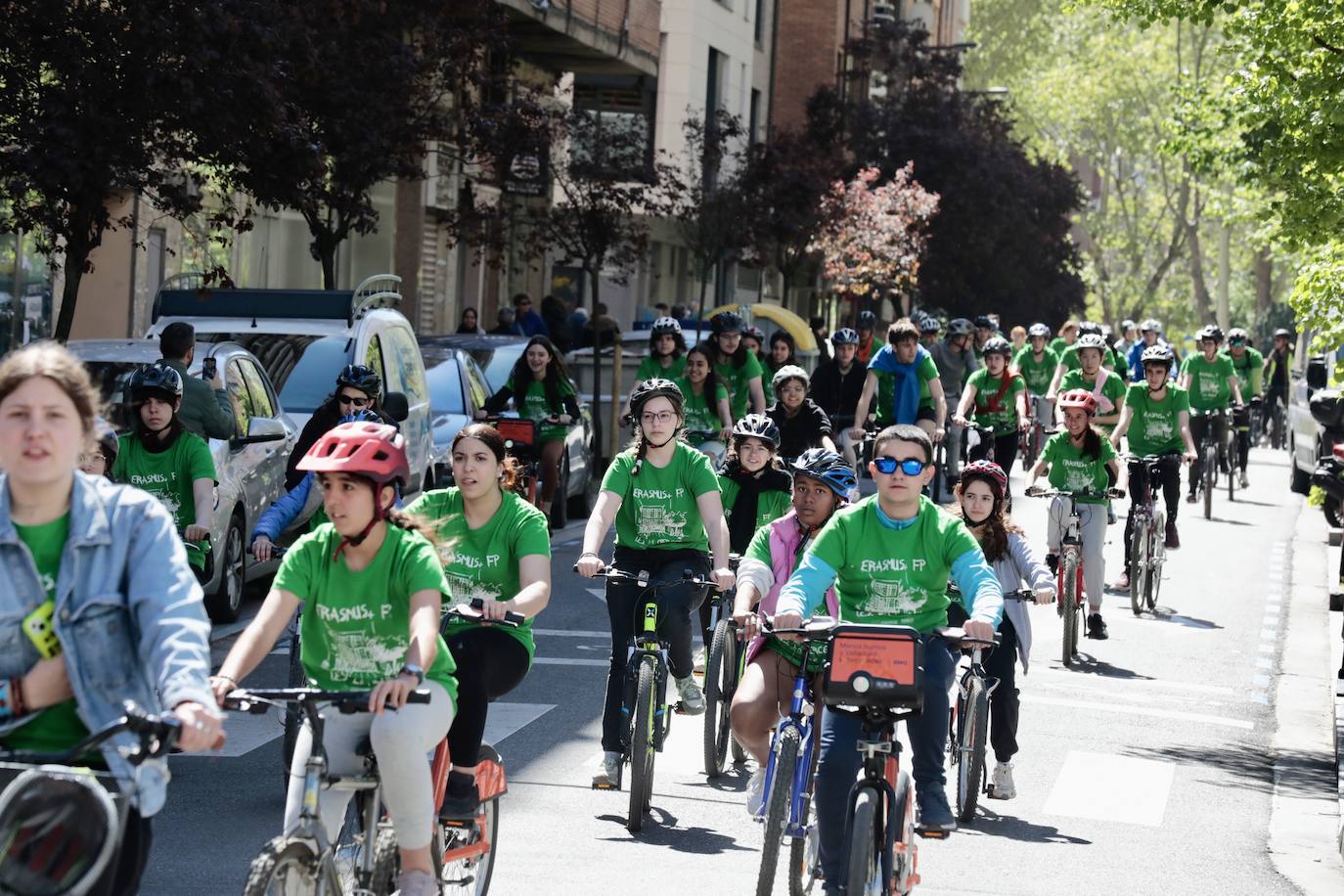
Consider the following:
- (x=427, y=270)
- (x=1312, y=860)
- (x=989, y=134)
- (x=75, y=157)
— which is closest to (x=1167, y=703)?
(x=1312, y=860)

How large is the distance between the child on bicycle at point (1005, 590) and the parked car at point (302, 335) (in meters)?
6.57

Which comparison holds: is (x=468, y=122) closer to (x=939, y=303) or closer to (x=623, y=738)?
(x=623, y=738)

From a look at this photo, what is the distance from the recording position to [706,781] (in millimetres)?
9891

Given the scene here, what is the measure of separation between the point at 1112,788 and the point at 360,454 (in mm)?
5591

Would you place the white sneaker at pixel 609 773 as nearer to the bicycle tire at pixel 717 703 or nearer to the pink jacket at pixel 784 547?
the bicycle tire at pixel 717 703

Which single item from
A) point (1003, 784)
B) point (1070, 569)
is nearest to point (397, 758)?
point (1003, 784)

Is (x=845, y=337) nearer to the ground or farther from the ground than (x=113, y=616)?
farther from the ground

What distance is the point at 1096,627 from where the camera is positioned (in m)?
14.9

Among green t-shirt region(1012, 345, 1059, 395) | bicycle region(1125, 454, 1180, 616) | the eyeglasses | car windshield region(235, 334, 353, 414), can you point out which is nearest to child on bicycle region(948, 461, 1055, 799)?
the eyeglasses

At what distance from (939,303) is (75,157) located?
45.5 meters

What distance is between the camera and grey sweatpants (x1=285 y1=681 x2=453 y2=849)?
574cm

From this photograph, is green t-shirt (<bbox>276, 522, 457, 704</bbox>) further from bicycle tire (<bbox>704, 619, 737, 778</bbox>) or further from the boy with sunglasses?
bicycle tire (<bbox>704, 619, 737, 778</bbox>)

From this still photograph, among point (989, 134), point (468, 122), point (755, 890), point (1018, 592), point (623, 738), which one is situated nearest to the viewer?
point (755, 890)

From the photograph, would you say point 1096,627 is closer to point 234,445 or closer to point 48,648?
point 234,445
